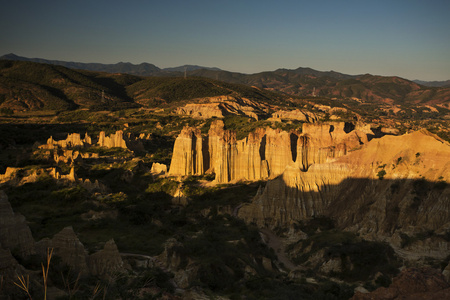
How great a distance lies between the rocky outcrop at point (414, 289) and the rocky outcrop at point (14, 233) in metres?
16.6

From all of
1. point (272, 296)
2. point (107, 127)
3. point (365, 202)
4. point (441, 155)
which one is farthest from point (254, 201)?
point (107, 127)

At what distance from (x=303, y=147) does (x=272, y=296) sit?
34.1 m

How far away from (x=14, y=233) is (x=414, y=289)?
1962 centimetres

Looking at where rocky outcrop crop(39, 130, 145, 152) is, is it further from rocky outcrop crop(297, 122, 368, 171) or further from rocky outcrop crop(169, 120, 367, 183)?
rocky outcrop crop(297, 122, 368, 171)

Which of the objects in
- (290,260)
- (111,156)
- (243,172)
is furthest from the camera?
(111,156)

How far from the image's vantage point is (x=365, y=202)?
39250 millimetres

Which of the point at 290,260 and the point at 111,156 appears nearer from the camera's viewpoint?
the point at 290,260

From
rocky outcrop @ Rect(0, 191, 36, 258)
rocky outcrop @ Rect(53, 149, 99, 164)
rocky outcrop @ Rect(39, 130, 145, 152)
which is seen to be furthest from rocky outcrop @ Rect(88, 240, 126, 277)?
rocky outcrop @ Rect(39, 130, 145, 152)

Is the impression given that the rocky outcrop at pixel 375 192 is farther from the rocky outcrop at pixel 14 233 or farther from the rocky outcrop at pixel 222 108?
the rocky outcrop at pixel 222 108

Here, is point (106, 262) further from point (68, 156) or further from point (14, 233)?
point (68, 156)

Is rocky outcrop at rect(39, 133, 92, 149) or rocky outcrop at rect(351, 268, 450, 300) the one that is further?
rocky outcrop at rect(39, 133, 92, 149)

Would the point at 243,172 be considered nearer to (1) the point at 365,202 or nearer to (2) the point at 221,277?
(1) the point at 365,202

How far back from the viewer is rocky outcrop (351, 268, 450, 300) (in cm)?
1756

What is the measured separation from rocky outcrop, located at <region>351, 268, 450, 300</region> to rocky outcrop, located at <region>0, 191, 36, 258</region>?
16.6m
